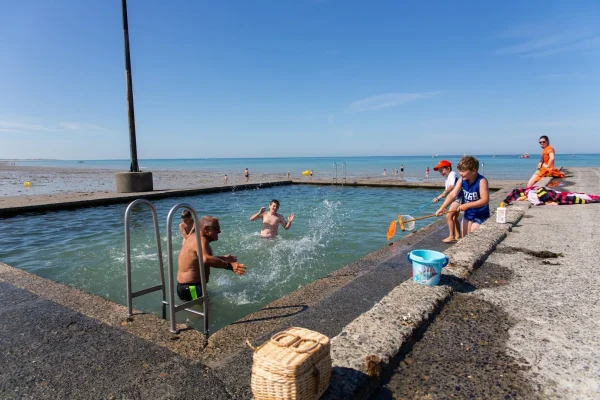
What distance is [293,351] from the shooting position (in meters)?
1.87

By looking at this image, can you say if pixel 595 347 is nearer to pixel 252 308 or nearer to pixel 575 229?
pixel 252 308

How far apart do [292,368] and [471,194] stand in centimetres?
531

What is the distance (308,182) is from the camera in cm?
2402

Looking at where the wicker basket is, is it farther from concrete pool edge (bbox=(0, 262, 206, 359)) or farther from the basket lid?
concrete pool edge (bbox=(0, 262, 206, 359))

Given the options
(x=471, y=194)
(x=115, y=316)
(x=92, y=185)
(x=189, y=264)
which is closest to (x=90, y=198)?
(x=189, y=264)

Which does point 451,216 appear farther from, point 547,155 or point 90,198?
point 90,198

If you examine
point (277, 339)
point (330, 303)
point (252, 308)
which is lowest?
point (252, 308)

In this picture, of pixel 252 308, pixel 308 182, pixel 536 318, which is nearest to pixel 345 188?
pixel 308 182

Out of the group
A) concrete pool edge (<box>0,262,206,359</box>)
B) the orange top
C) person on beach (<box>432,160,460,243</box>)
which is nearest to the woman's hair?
person on beach (<box>432,160,460,243</box>)

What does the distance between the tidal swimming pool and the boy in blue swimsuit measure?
2307 mm

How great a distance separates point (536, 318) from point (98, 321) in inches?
162

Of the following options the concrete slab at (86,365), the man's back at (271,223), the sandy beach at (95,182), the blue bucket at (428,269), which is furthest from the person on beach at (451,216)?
the sandy beach at (95,182)

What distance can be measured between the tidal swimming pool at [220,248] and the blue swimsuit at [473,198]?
2355mm

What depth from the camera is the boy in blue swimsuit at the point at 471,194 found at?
18.7 ft
